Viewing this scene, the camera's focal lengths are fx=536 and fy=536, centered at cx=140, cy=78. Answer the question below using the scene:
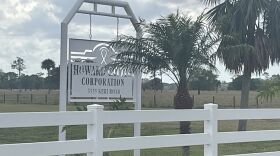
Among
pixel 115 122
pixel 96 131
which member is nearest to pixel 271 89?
pixel 115 122

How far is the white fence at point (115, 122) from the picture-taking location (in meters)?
6.66

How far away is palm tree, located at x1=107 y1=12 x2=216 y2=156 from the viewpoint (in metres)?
13.3

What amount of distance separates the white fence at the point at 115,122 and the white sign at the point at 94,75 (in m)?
3.80

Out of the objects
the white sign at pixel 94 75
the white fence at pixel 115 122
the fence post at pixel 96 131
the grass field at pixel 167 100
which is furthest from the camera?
the grass field at pixel 167 100

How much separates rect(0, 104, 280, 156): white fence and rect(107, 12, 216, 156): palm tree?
3.57 meters

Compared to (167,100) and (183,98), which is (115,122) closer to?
(183,98)

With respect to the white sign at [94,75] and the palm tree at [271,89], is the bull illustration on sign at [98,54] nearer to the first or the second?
the white sign at [94,75]

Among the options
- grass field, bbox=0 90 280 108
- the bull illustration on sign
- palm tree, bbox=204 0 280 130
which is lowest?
A: grass field, bbox=0 90 280 108

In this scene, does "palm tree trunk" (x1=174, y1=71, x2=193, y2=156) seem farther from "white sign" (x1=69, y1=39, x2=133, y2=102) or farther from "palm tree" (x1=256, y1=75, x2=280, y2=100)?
"palm tree" (x1=256, y1=75, x2=280, y2=100)

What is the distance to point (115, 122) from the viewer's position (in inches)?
306

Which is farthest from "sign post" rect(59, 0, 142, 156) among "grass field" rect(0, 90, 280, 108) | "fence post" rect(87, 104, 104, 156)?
"grass field" rect(0, 90, 280, 108)

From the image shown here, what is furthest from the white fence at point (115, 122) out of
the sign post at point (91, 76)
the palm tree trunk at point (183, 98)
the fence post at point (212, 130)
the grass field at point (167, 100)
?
the grass field at point (167, 100)

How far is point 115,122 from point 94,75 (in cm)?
477

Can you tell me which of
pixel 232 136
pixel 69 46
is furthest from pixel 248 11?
pixel 232 136
